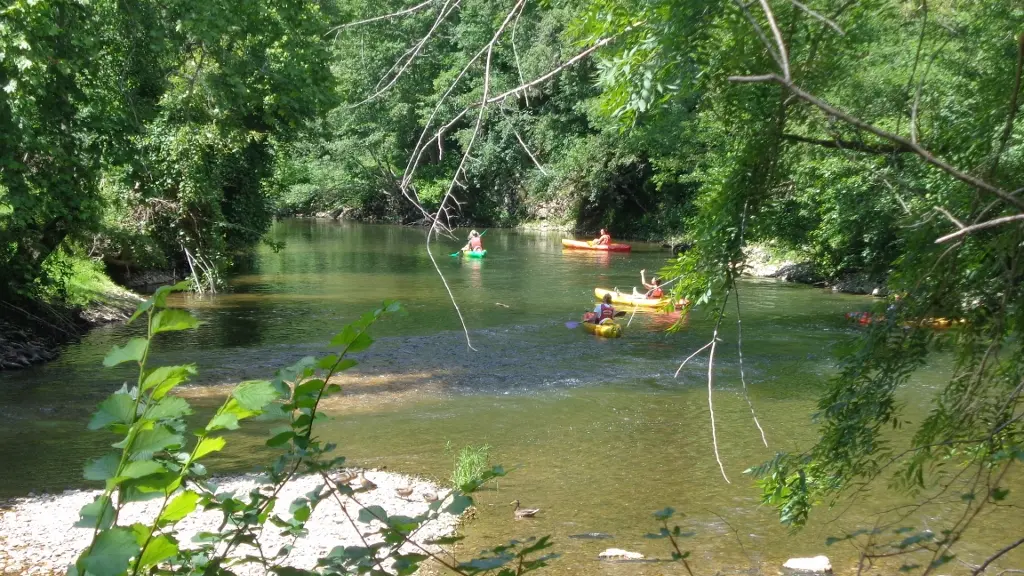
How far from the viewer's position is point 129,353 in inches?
54.8

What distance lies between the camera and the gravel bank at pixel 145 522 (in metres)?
6.53

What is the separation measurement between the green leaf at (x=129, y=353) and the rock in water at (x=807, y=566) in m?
6.42

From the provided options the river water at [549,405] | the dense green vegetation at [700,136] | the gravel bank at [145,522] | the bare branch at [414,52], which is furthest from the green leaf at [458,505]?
the gravel bank at [145,522]

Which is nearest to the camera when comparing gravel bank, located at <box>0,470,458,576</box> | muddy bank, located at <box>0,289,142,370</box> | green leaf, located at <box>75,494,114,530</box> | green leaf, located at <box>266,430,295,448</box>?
green leaf, located at <box>75,494,114,530</box>

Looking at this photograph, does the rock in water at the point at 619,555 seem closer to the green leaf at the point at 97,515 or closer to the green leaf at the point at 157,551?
the green leaf at the point at 157,551

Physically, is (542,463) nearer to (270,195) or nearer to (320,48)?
(320,48)

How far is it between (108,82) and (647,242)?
28082mm

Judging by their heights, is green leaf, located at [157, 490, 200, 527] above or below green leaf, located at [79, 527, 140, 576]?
below

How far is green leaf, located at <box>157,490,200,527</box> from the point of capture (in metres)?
1.49

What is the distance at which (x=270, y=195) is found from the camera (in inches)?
890

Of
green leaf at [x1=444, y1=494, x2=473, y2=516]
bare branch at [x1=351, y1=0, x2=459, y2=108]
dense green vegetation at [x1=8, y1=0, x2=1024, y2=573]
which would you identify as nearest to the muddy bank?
dense green vegetation at [x1=8, y1=0, x2=1024, y2=573]

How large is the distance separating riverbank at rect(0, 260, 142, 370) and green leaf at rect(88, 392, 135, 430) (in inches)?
529

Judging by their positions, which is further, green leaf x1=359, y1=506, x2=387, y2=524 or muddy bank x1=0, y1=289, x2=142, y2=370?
muddy bank x1=0, y1=289, x2=142, y2=370

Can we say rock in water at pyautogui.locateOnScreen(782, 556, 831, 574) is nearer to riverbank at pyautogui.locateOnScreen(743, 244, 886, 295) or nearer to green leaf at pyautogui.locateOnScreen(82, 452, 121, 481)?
green leaf at pyautogui.locateOnScreen(82, 452, 121, 481)
